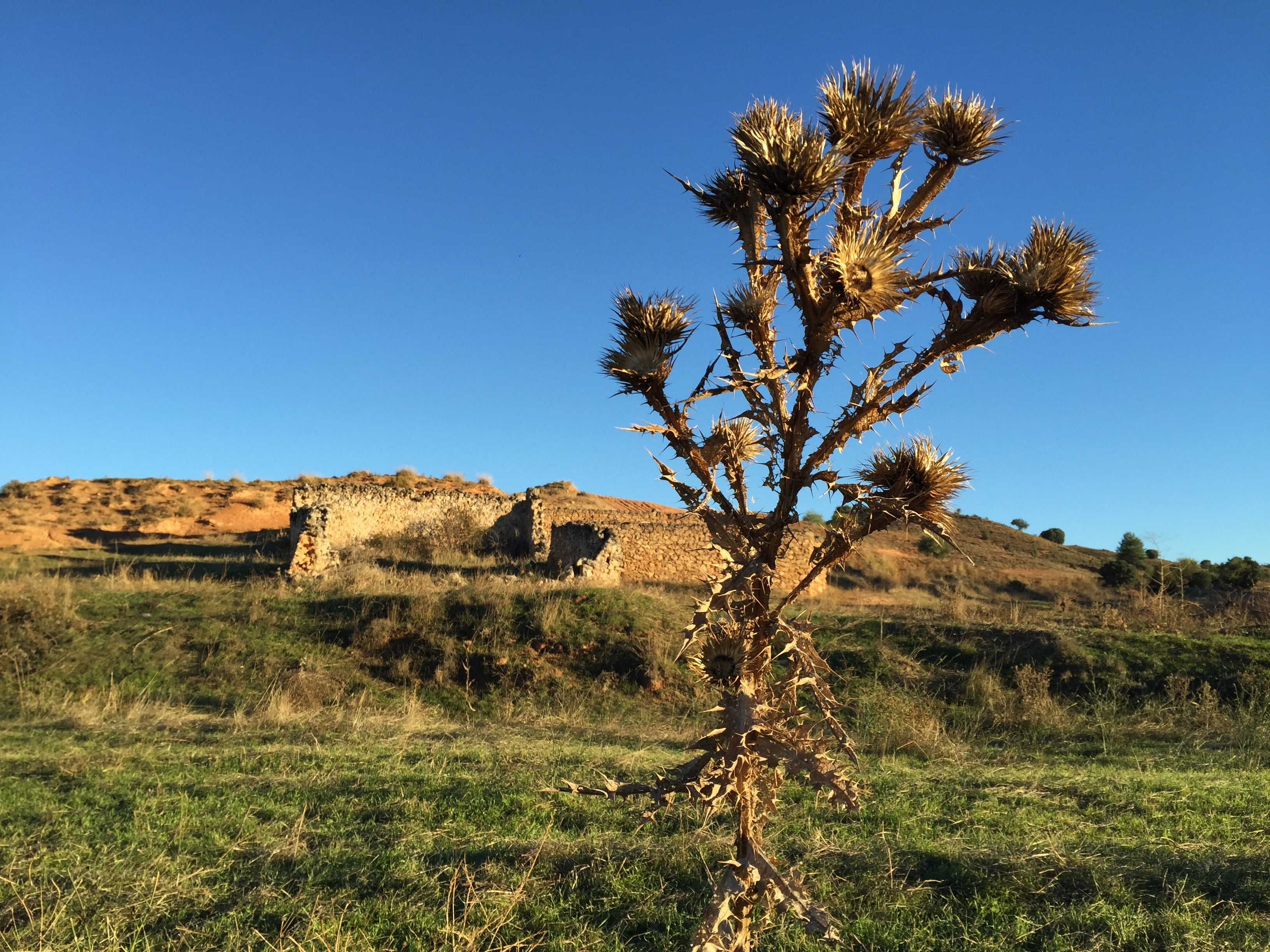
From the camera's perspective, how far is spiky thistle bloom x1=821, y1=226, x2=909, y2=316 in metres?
3.10

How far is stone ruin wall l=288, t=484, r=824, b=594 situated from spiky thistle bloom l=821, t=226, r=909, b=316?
18002 millimetres

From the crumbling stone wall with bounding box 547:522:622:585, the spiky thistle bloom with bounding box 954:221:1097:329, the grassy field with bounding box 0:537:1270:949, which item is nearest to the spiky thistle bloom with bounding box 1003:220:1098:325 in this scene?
the spiky thistle bloom with bounding box 954:221:1097:329

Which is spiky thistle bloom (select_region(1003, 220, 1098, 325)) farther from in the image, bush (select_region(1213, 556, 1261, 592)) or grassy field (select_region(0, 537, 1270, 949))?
bush (select_region(1213, 556, 1261, 592))

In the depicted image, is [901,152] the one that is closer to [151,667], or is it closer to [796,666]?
[796,666]

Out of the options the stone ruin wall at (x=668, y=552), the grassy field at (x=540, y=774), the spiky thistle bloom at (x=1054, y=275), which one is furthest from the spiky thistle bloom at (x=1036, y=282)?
the stone ruin wall at (x=668, y=552)

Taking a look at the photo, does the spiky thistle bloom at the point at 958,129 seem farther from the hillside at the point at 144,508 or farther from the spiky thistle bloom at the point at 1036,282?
the hillside at the point at 144,508

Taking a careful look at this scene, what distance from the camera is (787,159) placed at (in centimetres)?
315

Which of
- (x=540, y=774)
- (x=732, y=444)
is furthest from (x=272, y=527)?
(x=732, y=444)

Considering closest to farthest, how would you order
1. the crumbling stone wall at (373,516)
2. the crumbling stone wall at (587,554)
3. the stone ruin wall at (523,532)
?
the crumbling stone wall at (587,554) < the crumbling stone wall at (373,516) < the stone ruin wall at (523,532)

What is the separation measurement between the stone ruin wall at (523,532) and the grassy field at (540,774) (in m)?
2.88

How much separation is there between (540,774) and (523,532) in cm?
2128

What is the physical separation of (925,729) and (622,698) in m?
5.10

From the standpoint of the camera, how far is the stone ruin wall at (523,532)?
21828 mm

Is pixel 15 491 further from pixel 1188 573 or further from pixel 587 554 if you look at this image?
pixel 1188 573
